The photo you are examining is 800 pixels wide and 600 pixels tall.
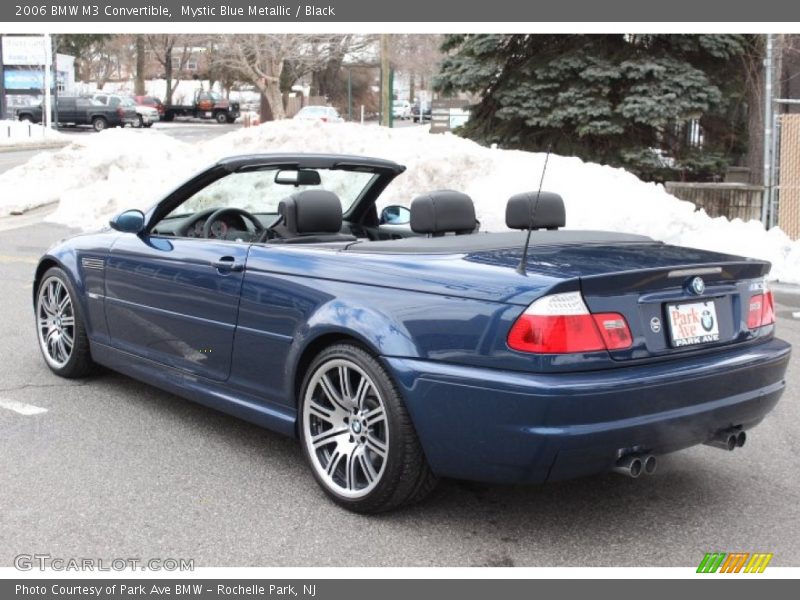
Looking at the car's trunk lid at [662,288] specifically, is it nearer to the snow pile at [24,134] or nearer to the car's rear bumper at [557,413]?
the car's rear bumper at [557,413]

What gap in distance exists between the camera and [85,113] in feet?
166

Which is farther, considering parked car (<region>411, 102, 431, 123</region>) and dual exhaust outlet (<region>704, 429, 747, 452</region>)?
parked car (<region>411, 102, 431, 123</region>)

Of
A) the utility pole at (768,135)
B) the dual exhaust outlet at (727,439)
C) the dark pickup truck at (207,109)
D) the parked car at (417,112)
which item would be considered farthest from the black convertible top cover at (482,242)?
the parked car at (417,112)

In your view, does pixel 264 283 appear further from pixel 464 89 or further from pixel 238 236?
pixel 464 89

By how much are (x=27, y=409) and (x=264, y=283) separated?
198 cm

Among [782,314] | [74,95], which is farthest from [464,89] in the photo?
[74,95]

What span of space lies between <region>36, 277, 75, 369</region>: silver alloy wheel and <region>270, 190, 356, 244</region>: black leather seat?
1.92 metres

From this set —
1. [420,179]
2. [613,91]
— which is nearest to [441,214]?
[420,179]

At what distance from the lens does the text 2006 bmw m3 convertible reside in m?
3.41

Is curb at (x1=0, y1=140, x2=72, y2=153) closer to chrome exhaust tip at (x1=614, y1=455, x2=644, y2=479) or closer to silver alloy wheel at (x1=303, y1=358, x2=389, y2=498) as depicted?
silver alloy wheel at (x1=303, y1=358, x2=389, y2=498)

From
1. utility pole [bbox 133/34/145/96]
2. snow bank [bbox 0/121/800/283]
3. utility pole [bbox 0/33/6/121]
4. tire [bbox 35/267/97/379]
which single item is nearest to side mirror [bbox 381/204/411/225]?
tire [bbox 35/267/97/379]

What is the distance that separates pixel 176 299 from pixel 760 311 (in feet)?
9.18

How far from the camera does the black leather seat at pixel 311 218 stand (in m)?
4.71

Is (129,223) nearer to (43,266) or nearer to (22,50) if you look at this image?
(43,266)
